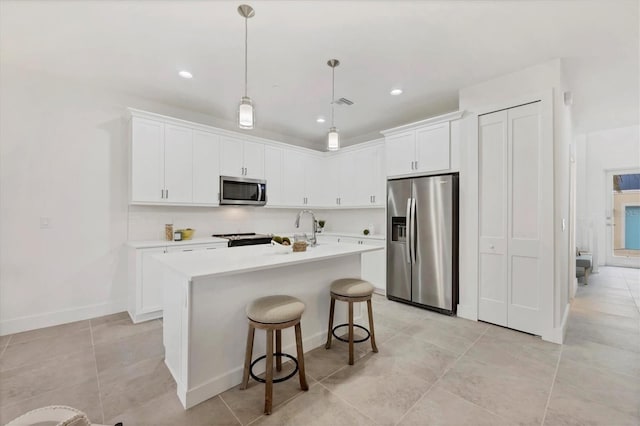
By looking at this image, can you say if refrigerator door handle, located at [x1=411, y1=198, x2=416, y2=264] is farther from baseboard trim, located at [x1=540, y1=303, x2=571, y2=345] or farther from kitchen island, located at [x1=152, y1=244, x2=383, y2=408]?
kitchen island, located at [x1=152, y1=244, x2=383, y2=408]

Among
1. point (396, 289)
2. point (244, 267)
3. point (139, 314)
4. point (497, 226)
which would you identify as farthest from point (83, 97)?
point (497, 226)

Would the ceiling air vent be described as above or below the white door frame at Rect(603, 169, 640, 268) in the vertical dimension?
above

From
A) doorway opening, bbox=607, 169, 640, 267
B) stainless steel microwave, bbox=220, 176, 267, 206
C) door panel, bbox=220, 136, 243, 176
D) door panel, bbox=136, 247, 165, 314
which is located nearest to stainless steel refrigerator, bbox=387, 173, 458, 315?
stainless steel microwave, bbox=220, 176, 267, 206

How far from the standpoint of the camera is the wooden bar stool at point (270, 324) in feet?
5.86

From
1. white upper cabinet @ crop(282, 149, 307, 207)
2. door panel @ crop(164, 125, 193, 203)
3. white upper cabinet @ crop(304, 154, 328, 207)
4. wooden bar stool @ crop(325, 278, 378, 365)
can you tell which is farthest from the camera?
white upper cabinet @ crop(304, 154, 328, 207)

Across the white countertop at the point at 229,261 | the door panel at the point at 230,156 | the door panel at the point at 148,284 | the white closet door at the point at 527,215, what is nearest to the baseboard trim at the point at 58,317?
the door panel at the point at 148,284

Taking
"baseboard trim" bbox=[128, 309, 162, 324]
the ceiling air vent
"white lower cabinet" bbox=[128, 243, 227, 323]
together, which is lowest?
"baseboard trim" bbox=[128, 309, 162, 324]

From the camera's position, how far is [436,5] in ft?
6.96

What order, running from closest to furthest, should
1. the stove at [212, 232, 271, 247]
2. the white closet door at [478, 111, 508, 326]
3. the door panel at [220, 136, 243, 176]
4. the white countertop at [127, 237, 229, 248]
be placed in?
the white closet door at [478, 111, 508, 326]
the white countertop at [127, 237, 229, 248]
the stove at [212, 232, 271, 247]
the door panel at [220, 136, 243, 176]

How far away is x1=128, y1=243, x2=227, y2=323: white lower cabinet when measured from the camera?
10.7 feet

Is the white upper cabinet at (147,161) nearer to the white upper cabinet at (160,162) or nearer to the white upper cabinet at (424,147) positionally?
the white upper cabinet at (160,162)

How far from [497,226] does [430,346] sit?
1.58 metres

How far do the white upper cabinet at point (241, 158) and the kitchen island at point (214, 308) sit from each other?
214cm

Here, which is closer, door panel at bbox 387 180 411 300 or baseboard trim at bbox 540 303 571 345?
baseboard trim at bbox 540 303 571 345
